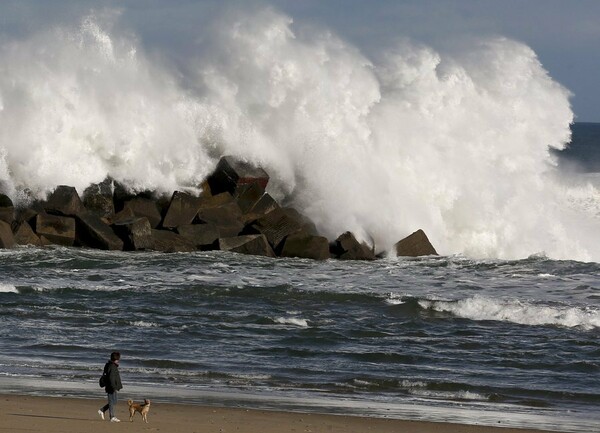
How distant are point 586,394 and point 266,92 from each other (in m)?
16.9

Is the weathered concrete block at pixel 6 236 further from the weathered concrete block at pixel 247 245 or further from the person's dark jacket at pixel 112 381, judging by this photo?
the person's dark jacket at pixel 112 381

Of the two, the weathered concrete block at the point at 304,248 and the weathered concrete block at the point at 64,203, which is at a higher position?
the weathered concrete block at the point at 64,203

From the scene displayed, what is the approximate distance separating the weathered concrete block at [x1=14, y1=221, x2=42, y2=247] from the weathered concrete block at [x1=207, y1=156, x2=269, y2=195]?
4.30 meters

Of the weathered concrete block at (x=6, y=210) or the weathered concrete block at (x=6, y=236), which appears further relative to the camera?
the weathered concrete block at (x=6, y=210)

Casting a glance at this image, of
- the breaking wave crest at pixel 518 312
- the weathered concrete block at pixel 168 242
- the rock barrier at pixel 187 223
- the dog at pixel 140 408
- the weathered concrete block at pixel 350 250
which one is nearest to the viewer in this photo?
the dog at pixel 140 408

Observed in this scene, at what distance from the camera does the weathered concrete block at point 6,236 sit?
20.9 metres

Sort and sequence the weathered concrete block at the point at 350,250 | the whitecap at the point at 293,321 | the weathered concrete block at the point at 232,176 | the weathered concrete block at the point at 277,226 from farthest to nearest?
the weathered concrete block at the point at 232,176, the weathered concrete block at the point at 350,250, the weathered concrete block at the point at 277,226, the whitecap at the point at 293,321

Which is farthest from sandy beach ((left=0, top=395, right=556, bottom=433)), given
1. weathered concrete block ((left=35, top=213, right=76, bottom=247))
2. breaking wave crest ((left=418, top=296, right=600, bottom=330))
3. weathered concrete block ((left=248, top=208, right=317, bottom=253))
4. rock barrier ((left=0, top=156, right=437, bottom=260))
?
weathered concrete block ((left=248, top=208, right=317, bottom=253))

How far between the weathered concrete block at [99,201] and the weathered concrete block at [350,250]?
4.41 meters

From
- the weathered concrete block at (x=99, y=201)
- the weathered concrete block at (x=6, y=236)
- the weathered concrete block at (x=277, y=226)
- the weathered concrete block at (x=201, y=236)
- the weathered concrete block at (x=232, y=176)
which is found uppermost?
the weathered concrete block at (x=232, y=176)

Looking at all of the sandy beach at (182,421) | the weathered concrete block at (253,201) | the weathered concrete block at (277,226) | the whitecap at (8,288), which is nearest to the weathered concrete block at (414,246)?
the weathered concrete block at (277,226)

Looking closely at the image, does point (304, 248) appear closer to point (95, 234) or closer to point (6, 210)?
point (95, 234)

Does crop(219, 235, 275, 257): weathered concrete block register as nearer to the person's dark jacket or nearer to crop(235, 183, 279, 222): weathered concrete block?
crop(235, 183, 279, 222): weathered concrete block

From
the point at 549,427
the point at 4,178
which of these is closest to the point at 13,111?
the point at 4,178
